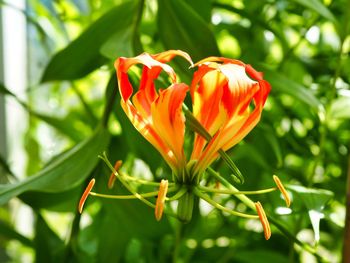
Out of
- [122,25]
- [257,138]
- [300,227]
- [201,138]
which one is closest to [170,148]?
[201,138]

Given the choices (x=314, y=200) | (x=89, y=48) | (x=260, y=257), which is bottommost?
(x=260, y=257)

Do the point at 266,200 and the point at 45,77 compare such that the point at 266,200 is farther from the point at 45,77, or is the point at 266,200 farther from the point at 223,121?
the point at 223,121

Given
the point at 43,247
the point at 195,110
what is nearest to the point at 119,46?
the point at 195,110

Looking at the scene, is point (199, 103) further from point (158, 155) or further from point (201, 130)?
point (158, 155)

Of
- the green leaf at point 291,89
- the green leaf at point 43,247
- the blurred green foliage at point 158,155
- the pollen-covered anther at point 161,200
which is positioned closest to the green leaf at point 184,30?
the blurred green foliage at point 158,155

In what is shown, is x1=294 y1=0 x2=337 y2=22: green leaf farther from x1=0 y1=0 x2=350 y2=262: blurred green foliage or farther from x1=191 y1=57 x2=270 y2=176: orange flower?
x1=191 y1=57 x2=270 y2=176: orange flower
